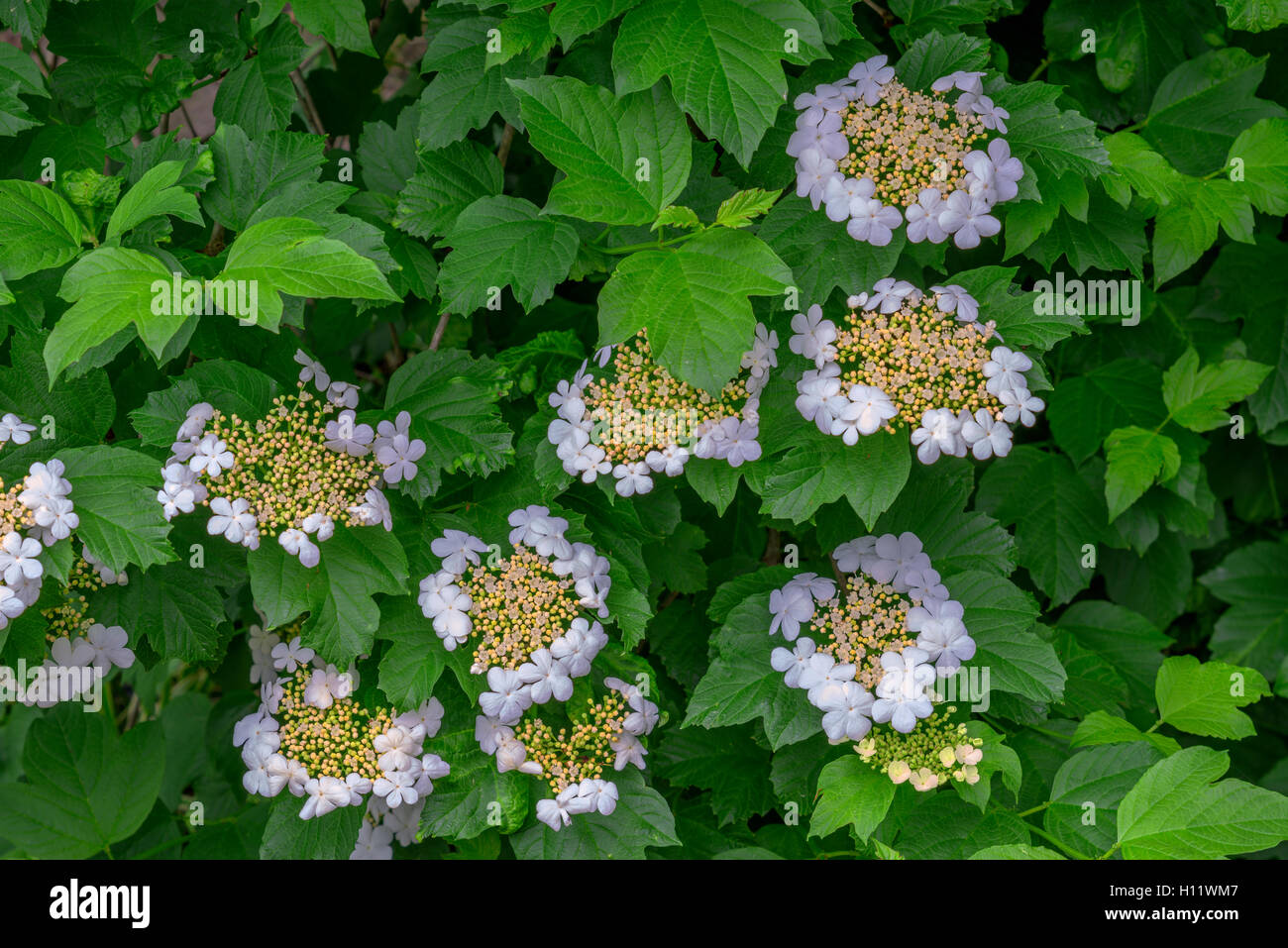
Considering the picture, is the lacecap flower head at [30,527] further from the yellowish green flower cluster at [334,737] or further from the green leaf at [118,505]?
the yellowish green flower cluster at [334,737]

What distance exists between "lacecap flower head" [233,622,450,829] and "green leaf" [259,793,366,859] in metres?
0.05

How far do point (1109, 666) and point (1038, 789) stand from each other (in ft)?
1.78

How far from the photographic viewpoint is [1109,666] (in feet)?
8.13

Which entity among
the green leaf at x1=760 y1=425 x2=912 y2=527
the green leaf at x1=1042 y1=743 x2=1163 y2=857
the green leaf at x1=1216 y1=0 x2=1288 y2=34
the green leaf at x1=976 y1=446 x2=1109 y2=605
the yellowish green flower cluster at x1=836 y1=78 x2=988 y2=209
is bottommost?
the green leaf at x1=1042 y1=743 x2=1163 y2=857

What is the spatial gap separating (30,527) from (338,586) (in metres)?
0.49

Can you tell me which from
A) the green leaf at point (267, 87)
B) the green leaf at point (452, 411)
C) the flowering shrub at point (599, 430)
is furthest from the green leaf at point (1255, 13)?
the green leaf at point (267, 87)

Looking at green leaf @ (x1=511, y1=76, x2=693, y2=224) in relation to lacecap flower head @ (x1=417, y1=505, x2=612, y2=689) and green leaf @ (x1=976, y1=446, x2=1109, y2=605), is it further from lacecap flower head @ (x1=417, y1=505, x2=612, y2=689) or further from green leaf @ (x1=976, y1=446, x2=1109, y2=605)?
green leaf @ (x1=976, y1=446, x2=1109, y2=605)

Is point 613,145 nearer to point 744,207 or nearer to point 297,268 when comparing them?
point 744,207

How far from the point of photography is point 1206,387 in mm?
2467

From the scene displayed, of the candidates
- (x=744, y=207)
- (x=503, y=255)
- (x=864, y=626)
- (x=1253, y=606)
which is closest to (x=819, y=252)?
(x=744, y=207)

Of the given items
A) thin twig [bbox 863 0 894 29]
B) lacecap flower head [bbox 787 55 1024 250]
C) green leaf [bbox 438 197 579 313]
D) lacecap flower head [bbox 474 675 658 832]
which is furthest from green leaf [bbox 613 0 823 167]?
lacecap flower head [bbox 474 675 658 832]

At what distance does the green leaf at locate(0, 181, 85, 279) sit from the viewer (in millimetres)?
1775

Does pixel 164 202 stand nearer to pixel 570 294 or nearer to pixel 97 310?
pixel 97 310

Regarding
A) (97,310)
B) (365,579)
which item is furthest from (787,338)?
(97,310)
